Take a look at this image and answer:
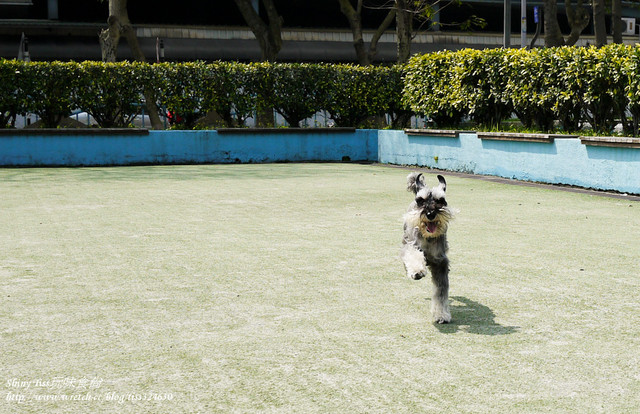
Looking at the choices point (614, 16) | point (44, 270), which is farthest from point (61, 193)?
point (614, 16)

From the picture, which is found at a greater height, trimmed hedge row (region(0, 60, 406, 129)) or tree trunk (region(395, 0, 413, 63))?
tree trunk (region(395, 0, 413, 63))

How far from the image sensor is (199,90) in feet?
76.4

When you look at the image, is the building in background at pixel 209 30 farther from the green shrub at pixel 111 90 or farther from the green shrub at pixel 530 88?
the green shrub at pixel 530 88

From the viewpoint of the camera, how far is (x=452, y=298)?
655 cm

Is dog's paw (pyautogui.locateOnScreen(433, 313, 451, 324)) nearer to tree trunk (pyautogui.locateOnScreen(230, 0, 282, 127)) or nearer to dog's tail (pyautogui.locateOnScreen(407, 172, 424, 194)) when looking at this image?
dog's tail (pyautogui.locateOnScreen(407, 172, 424, 194))

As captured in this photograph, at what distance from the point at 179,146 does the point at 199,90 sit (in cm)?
173

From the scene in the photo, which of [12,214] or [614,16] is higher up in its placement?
[614,16]

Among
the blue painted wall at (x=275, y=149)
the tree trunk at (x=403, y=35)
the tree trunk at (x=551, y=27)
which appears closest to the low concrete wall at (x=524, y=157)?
the blue painted wall at (x=275, y=149)

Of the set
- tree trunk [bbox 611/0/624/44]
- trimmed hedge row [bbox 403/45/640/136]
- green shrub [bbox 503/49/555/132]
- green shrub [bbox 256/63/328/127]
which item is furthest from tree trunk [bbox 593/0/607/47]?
green shrub [bbox 256/63/328/127]

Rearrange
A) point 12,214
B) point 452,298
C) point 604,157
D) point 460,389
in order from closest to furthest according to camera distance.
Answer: point 460,389
point 452,298
point 12,214
point 604,157

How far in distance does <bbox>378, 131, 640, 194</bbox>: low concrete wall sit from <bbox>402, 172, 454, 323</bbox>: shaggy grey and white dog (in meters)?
8.99

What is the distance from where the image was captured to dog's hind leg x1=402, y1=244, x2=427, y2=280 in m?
5.59

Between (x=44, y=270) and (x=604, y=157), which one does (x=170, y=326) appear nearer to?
(x=44, y=270)

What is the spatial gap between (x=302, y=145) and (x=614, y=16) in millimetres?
12047
